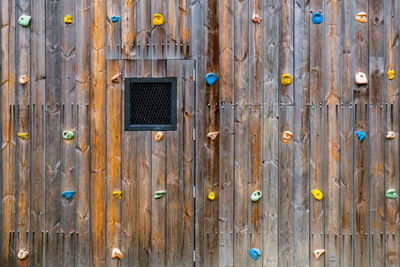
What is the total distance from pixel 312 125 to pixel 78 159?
7.04 feet

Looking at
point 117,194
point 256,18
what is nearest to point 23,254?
point 117,194

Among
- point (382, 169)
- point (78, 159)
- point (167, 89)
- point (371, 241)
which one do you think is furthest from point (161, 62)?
point (371, 241)

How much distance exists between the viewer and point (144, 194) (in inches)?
132

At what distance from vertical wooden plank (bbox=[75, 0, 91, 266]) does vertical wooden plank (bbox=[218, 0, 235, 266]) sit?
Answer: 3.96ft

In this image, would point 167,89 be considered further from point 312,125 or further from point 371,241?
point 371,241

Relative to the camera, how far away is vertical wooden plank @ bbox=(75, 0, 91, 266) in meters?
3.35

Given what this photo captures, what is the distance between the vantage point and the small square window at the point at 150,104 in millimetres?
3355

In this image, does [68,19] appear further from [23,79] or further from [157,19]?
[157,19]

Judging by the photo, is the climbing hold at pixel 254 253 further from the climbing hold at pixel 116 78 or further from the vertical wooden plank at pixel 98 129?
the climbing hold at pixel 116 78

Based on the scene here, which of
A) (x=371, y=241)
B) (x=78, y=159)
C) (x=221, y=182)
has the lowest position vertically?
(x=371, y=241)

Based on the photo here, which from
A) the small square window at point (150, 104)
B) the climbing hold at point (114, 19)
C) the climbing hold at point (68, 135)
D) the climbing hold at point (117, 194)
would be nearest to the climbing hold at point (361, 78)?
the small square window at point (150, 104)

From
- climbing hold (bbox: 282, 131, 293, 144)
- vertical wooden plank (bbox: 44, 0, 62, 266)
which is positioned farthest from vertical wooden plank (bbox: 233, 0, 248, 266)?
vertical wooden plank (bbox: 44, 0, 62, 266)

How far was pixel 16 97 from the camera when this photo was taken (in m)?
3.37

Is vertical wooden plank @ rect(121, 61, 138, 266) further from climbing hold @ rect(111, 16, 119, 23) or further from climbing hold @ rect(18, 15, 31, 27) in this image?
climbing hold @ rect(18, 15, 31, 27)
